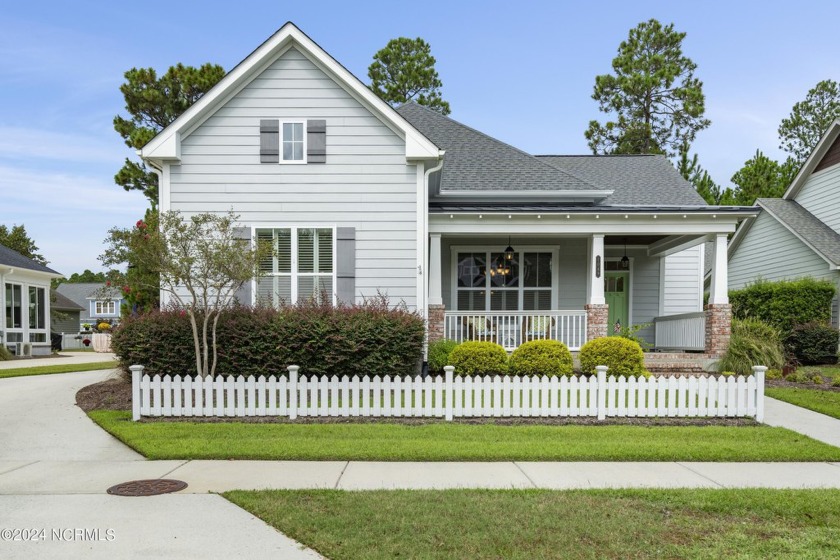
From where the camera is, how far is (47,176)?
25.7 metres

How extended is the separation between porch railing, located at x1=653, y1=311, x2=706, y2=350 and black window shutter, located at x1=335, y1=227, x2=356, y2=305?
8.39 meters

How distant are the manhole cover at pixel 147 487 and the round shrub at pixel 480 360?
644 cm

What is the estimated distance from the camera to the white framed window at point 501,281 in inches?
642

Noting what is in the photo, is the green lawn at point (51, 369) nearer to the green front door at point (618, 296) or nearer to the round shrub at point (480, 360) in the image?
the round shrub at point (480, 360)

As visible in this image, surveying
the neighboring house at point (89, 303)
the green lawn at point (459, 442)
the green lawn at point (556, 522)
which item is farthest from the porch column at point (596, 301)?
the neighboring house at point (89, 303)

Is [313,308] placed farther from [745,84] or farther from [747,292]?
[745,84]

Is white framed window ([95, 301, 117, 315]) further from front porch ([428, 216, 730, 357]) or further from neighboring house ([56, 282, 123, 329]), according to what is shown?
front porch ([428, 216, 730, 357])

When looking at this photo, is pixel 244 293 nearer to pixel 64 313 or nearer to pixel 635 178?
pixel 635 178

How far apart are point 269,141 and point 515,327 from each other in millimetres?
6963

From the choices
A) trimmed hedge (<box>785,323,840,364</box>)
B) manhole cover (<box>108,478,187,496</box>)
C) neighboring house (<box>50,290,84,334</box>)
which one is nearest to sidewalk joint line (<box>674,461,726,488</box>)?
manhole cover (<box>108,478,187,496</box>)

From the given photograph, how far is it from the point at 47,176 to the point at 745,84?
2847cm

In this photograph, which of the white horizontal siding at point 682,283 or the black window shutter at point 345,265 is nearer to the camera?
the black window shutter at point 345,265

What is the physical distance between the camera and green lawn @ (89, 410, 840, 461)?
7098 millimetres

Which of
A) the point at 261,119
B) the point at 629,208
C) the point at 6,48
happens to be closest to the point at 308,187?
the point at 261,119
